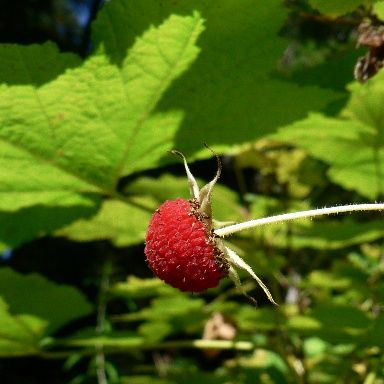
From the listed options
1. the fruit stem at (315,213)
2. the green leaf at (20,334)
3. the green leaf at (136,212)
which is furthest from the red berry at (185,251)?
the green leaf at (136,212)

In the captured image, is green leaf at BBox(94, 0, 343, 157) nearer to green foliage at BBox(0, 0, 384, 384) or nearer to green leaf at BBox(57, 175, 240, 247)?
green foliage at BBox(0, 0, 384, 384)

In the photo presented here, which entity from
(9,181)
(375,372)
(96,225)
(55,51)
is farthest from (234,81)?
(96,225)

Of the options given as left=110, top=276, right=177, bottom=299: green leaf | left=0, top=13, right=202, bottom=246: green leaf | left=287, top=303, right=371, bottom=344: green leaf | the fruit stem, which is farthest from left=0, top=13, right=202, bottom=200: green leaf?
left=110, top=276, right=177, bottom=299: green leaf

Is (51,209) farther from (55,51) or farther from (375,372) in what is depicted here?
(375,372)

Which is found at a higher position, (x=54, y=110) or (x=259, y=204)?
(x=54, y=110)

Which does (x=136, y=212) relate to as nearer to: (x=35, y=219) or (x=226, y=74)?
(x=35, y=219)

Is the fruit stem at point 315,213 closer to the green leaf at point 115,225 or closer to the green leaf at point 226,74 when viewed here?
the green leaf at point 226,74
